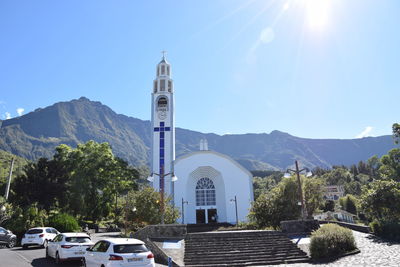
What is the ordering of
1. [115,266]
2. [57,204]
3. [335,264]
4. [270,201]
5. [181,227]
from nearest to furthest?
[115,266]
[335,264]
[181,227]
[270,201]
[57,204]

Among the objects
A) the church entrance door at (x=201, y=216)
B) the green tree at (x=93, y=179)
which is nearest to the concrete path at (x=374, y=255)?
the church entrance door at (x=201, y=216)

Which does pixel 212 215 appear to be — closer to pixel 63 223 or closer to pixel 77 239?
pixel 63 223

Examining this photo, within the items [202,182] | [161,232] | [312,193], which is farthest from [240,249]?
[202,182]

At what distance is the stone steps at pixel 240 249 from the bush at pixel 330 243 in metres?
0.64

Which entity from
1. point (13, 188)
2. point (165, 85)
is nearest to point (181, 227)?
point (13, 188)

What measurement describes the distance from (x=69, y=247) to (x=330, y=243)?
10.8m

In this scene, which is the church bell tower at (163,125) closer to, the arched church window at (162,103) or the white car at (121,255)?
the arched church window at (162,103)

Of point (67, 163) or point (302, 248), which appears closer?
point (302, 248)

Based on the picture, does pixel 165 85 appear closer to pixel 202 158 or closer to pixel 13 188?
pixel 202 158

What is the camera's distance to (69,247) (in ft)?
38.3

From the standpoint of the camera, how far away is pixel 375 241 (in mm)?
15508

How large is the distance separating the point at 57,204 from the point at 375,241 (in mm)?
32480

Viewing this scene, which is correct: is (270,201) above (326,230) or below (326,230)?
above

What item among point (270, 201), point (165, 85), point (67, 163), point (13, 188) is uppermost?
point (165, 85)
